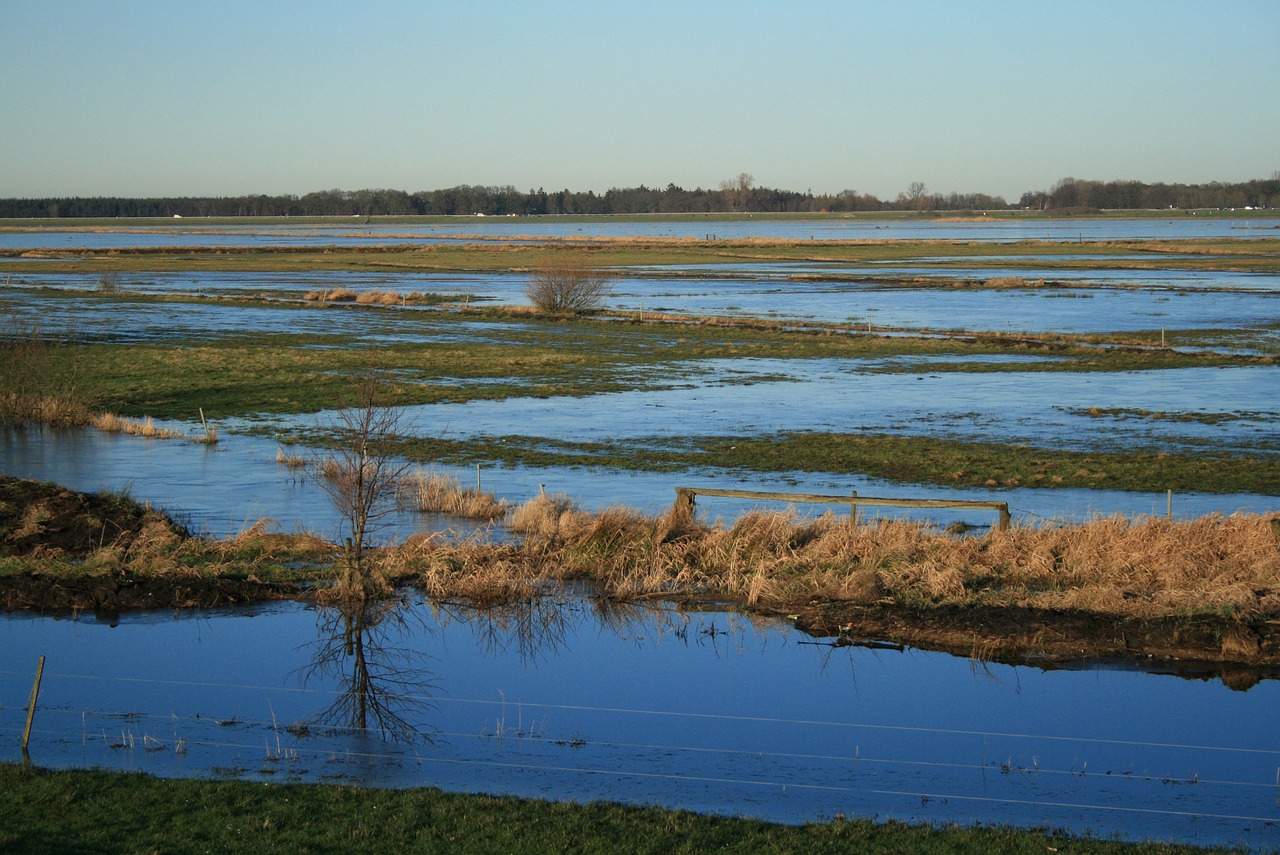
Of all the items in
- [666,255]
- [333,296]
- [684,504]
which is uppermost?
[666,255]

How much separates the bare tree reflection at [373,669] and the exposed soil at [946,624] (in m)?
1.46

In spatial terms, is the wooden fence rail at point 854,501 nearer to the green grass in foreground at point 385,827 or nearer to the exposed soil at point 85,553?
the exposed soil at point 85,553

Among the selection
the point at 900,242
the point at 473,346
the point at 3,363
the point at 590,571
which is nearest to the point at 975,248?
the point at 900,242

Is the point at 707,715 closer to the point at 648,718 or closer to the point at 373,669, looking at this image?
the point at 648,718

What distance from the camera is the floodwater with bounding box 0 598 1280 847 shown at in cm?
1244

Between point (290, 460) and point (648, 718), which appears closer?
point (648, 718)

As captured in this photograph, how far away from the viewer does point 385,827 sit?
35.2ft

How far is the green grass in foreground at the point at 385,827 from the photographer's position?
10328mm

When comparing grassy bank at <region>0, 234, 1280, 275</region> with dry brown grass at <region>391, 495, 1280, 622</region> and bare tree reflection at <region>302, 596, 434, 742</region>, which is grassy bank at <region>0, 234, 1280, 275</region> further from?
bare tree reflection at <region>302, 596, 434, 742</region>

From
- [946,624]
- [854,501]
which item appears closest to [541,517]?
[854,501]

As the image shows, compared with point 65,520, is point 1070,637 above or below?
below

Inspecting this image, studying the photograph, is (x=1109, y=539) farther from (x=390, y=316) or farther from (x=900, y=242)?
(x=900, y=242)

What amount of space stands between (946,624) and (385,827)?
32.7 ft

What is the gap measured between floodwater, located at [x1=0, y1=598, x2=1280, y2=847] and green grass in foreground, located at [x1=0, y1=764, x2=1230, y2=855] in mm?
748
